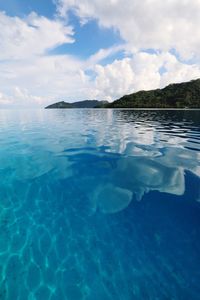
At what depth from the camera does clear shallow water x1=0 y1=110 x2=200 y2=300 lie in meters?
3.87

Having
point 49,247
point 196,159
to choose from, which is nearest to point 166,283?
point 49,247

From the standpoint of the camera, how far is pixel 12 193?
721 cm

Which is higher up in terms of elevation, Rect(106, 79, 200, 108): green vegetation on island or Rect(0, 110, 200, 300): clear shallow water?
Rect(106, 79, 200, 108): green vegetation on island

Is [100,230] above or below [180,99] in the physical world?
below

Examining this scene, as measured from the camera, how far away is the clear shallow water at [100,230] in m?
3.87

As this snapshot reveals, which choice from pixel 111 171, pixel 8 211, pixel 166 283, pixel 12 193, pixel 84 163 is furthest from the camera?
pixel 84 163

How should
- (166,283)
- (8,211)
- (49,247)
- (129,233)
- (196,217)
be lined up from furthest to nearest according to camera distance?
(8,211) < (196,217) < (129,233) < (49,247) < (166,283)

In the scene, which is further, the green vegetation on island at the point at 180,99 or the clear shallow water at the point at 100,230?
the green vegetation on island at the point at 180,99

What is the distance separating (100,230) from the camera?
17.5 ft

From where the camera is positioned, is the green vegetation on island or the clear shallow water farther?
the green vegetation on island

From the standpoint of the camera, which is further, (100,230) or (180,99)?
(180,99)

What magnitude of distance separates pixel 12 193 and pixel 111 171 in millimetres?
4701

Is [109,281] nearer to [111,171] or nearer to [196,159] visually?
[111,171]

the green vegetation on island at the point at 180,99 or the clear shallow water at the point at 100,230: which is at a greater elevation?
the green vegetation on island at the point at 180,99
